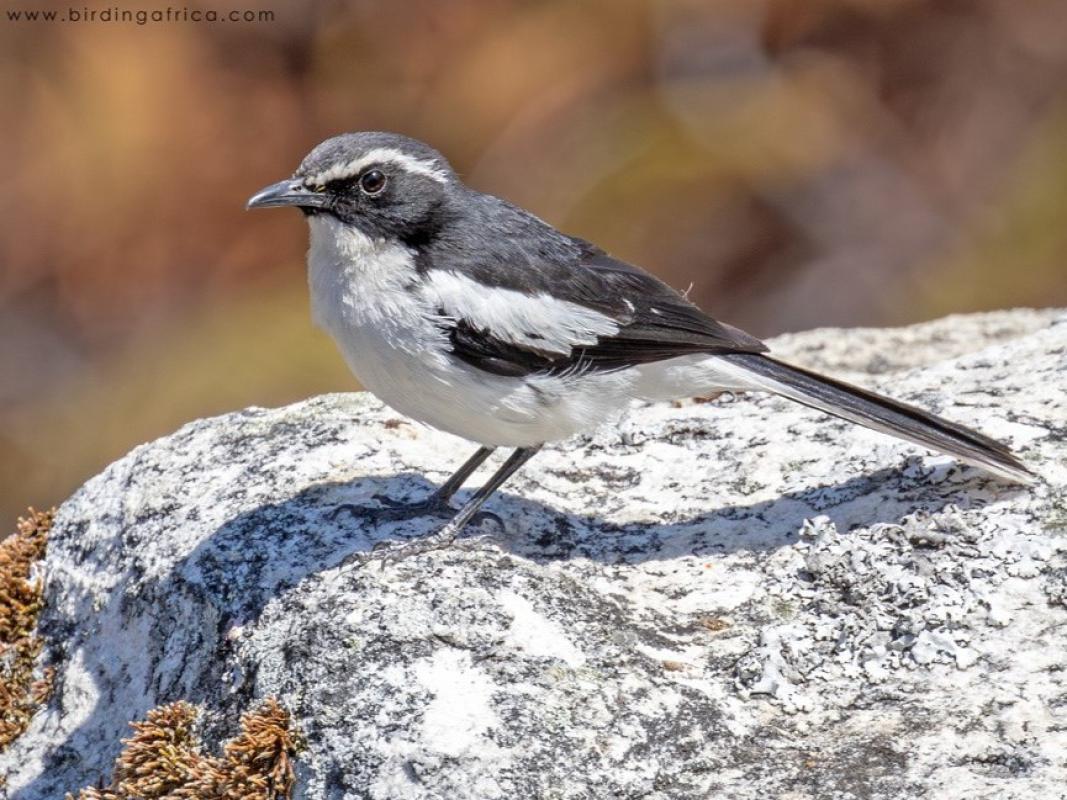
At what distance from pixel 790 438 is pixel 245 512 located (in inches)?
103

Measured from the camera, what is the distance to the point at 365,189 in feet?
19.2

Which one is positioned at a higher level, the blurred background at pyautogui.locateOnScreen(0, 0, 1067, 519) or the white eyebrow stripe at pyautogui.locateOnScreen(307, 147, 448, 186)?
the blurred background at pyautogui.locateOnScreen(0, 0, 1067, 519)

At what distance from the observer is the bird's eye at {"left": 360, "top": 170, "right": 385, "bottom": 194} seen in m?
5.84

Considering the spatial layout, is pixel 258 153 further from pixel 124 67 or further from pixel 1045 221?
pixel 1045 221

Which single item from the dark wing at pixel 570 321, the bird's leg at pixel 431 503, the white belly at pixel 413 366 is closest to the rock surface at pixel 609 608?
the bird's leg at pixel 431 503

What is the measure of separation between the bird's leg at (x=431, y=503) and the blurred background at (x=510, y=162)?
18.2ft

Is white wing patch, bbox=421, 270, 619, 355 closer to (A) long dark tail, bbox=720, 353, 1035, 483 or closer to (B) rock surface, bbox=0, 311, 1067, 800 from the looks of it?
(A) long dark tail, bbox=720, 353, 1035, 483

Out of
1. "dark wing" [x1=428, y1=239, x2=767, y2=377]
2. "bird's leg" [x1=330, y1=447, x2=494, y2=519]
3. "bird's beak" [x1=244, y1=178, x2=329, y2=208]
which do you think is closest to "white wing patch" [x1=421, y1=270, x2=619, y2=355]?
"dark wing" [x1=428, y1=239, x2=767, y2=377]

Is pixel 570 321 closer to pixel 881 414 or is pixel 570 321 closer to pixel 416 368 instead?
pixel 416 368

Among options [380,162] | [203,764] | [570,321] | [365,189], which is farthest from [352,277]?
[203,764]

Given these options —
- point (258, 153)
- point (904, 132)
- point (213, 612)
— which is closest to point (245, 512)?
point (213, 612)

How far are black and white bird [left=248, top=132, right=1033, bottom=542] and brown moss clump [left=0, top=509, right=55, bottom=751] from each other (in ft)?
6.30

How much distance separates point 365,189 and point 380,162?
0.44 feet

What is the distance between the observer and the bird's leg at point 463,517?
5273 millimetres
